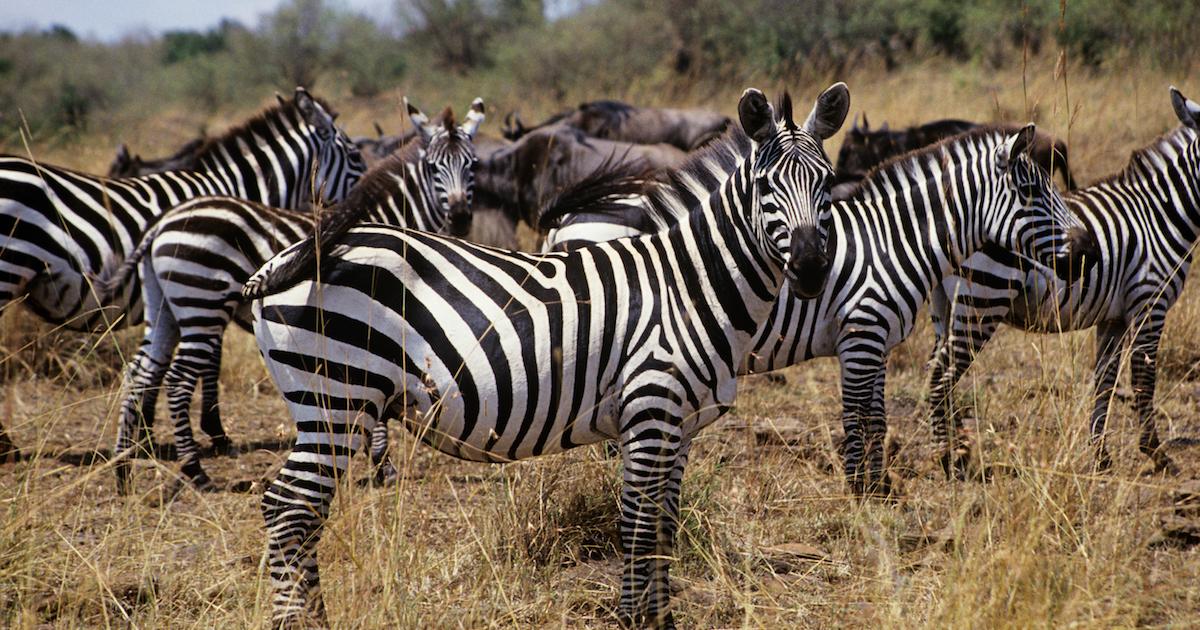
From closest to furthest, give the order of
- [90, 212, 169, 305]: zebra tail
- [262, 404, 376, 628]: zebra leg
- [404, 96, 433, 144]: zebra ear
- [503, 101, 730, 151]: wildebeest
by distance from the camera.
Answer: [262, 404, 376, 628]: zebra leg < [90, 212, 169, 305]: zebra tail < [404, 96, 433, 144]: zebra ear < [503, 101, 730, 151]: wildebeest

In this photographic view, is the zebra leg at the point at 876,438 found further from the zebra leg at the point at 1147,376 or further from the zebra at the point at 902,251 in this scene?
the zebra leg at the point at 1147,376

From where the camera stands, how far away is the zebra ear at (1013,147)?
512 centimetres

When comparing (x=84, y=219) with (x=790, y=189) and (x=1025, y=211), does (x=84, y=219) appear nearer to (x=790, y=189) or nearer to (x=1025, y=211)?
(x=790, y=189)

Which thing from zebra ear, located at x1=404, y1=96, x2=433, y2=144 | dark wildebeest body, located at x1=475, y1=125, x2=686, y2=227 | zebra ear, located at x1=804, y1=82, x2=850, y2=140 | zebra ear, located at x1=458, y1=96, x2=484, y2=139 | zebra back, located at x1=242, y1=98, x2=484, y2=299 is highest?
dark wildebeest body, located at x1=475, y1=125, x2=686, y2=227

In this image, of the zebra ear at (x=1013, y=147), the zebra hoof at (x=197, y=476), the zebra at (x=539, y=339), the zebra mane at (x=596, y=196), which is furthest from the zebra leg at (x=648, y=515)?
the zebra hoof at (x=197, y=476)

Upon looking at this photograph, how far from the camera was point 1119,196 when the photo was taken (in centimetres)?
611

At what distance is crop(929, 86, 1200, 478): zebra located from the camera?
567 cm

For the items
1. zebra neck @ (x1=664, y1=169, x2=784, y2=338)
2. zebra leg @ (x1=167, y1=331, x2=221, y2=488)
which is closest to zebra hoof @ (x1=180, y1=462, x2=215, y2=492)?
zebra leg @ (x1=167, y1=331, x2=221, y2=488)

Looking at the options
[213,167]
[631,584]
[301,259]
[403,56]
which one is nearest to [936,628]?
[631,584]

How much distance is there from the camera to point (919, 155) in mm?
5543

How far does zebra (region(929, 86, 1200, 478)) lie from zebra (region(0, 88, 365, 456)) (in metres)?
3.86

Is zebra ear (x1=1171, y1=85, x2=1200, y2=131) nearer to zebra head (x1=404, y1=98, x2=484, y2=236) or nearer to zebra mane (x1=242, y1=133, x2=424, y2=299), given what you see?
zebra head (x1=404, y1=98, x2=484, y2=236)

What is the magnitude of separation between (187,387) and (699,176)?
136 inches

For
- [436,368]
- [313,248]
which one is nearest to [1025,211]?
[436,368]
